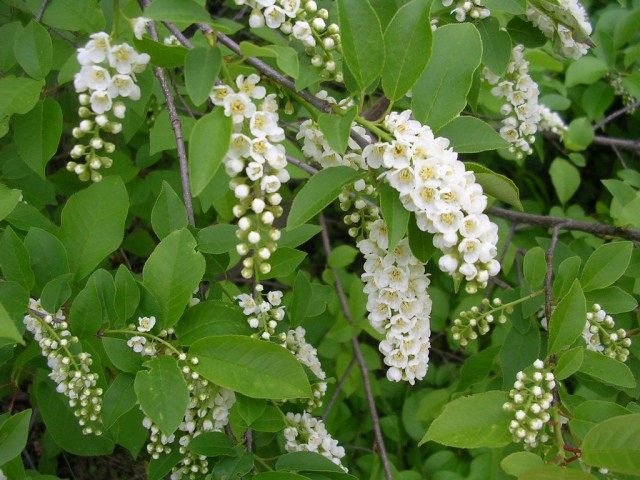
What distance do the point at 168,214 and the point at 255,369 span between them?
2.05 ft

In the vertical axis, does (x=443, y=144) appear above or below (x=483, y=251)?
above

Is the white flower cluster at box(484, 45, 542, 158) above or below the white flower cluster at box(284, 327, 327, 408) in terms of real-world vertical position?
above

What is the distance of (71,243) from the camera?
2312 millimetres

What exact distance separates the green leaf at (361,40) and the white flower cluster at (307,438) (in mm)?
1241

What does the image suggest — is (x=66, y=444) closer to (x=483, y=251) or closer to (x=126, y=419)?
(x=126, y=419)

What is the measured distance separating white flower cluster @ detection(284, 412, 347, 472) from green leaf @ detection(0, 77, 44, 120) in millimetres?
1449

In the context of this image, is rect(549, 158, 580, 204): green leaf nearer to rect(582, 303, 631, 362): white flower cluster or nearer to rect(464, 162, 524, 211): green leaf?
rect(582, 303, 631, 362): white flower cluster

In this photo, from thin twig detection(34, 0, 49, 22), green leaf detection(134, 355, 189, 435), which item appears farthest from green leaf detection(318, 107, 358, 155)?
thin twig detection(34, 0, 49, 22)

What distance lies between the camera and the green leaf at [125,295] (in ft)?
6.53

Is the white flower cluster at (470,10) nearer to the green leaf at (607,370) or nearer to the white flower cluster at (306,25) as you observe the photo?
the white flower cluster at (306,25)

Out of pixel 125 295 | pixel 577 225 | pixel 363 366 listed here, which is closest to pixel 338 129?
pixel 125 295

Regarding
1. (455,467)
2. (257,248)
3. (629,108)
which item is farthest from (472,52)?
(629,108)

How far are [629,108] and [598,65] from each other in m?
0.35

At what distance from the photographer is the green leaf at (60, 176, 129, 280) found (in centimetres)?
228
